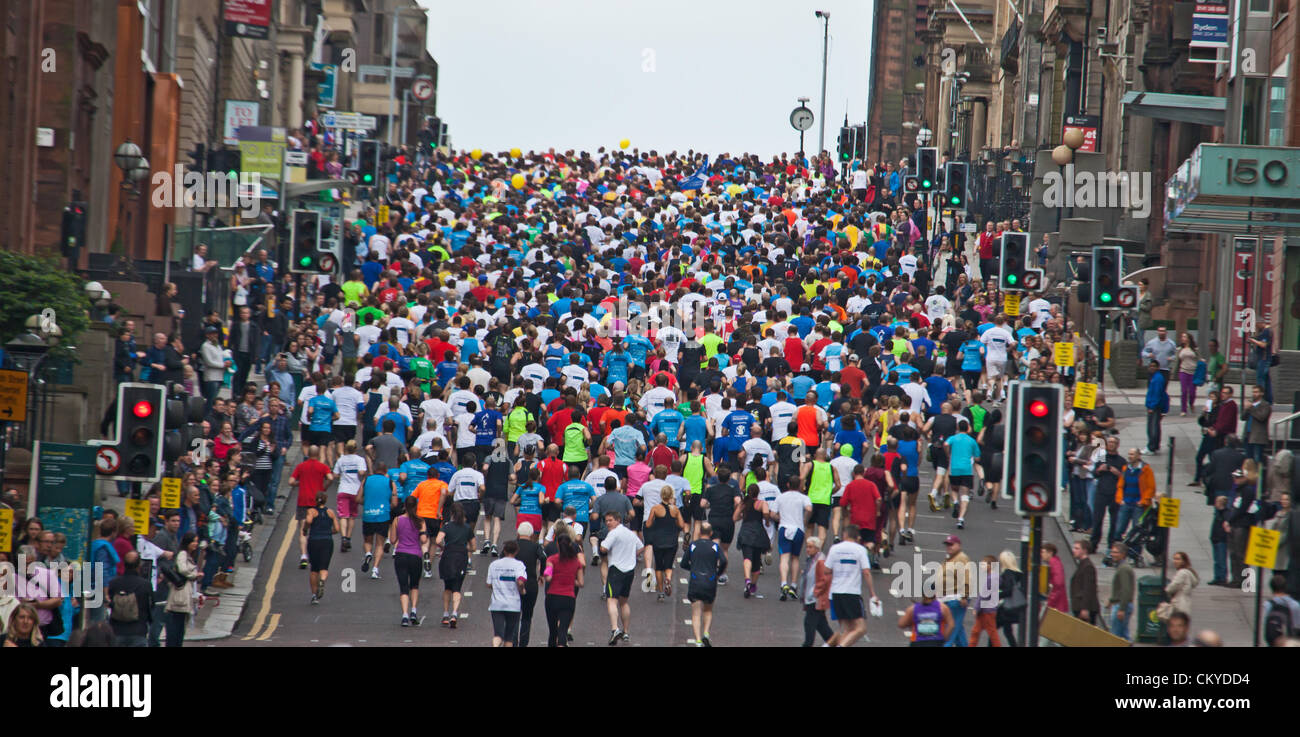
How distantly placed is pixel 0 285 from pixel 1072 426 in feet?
42.9

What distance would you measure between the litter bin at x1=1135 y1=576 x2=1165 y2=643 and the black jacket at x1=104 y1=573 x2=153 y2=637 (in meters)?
9.13

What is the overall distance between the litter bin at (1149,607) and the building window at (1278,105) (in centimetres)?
1741

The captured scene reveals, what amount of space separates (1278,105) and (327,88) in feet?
156

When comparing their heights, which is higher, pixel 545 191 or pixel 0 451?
pixel 545 191

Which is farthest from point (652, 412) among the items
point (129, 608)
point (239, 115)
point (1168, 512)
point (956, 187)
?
point (239, 115)

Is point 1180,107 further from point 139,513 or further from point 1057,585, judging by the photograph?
point 139,513

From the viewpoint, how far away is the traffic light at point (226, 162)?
3456cm

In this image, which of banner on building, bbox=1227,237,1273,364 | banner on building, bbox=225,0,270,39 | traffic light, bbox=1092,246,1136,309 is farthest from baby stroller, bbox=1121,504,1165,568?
banner on building, bbox=225,0,270,39

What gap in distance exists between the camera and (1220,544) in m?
22.1

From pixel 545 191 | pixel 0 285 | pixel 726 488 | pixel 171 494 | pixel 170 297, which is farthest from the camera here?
pixel 545 191

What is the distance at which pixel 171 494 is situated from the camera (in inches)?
737

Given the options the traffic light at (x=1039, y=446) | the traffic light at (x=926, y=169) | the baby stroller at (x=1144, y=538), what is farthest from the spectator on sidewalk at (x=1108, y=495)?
the traffic light at (x=926, y=169)
